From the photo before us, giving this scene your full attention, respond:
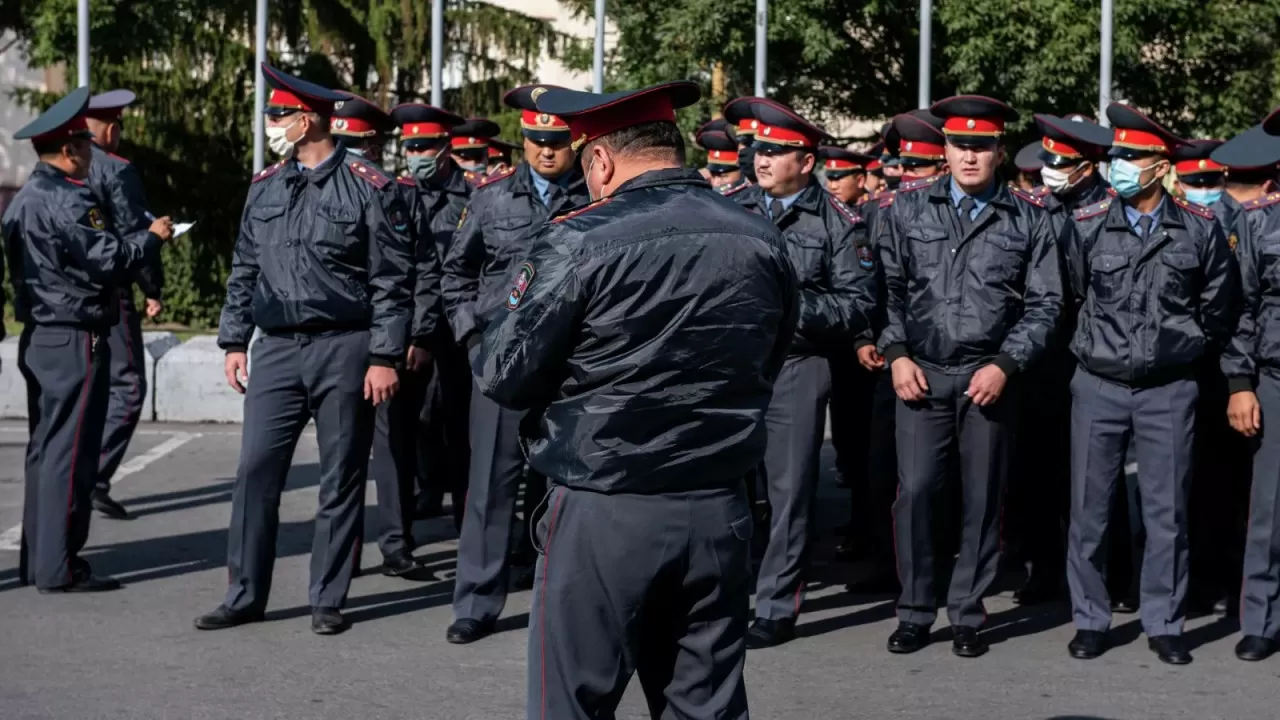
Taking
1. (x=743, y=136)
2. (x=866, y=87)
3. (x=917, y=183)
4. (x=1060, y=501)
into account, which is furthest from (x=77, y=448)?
(x=866, y=87)

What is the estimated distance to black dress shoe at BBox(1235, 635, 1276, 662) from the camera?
266 inches

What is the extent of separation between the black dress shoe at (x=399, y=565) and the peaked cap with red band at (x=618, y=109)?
435 cm

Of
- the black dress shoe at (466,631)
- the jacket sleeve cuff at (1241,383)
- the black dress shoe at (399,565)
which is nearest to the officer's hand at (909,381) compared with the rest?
the jacket sleeve cuff at (1241,383)

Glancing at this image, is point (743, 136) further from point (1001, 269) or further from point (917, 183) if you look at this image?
point (1001, 269)

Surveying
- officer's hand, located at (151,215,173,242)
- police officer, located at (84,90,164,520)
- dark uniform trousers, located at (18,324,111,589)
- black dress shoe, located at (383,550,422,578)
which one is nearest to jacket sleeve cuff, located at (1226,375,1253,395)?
black dress shoe, located at (383,550,422,578)

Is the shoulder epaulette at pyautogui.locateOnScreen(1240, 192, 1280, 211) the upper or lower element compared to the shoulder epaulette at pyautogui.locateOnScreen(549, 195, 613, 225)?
upper

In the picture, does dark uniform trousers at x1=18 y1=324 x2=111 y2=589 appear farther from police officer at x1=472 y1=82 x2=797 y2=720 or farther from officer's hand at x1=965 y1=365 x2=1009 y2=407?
police officer at x1=472 y1=82 x2=797 y2=720

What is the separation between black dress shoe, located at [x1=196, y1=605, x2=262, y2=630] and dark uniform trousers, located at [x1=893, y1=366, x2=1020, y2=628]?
2573 millimetres

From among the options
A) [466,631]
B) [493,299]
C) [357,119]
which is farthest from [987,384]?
[357,119]

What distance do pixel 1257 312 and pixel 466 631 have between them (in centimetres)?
330

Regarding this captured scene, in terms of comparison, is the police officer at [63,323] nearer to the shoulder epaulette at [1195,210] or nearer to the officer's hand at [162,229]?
the officer's hand at [162,229]

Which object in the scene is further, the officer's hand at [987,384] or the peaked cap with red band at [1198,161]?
the peaked cap with red band at [1198,161]

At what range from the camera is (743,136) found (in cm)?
739

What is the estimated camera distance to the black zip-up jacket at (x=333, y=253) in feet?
22.4
